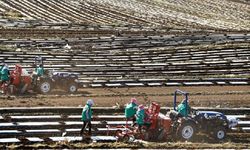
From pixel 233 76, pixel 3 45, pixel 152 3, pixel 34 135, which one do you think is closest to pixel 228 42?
pixel 233 76

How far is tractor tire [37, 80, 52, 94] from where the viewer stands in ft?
91.8

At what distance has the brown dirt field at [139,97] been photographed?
83.3ft

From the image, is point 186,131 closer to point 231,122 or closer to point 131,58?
point 231,122

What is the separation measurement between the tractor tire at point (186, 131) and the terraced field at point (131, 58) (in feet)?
2.44

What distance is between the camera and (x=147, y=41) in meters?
→ 46.4

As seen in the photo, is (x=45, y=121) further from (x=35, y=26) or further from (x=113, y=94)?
(x=35, y=26)

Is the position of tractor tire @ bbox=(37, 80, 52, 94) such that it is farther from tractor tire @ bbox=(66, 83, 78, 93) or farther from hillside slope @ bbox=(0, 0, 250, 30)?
hillside slope @ bbox=(0, 0, 250, 30)

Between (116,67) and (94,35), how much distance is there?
16601 mm

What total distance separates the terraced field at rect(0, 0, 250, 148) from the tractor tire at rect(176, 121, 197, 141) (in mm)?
744

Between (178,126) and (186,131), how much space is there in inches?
14.8

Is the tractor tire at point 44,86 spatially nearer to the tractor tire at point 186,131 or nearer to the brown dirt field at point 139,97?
the brown dirt field at point 139,97

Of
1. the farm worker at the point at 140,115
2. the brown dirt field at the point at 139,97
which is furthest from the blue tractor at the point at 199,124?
the brown dirt field at the point at 139,97

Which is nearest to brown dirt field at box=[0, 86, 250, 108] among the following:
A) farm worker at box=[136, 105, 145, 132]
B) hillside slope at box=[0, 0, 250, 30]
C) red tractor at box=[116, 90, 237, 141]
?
red tractor at box=[116, 90, 237, 141]

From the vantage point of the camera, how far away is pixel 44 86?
1105 inches
